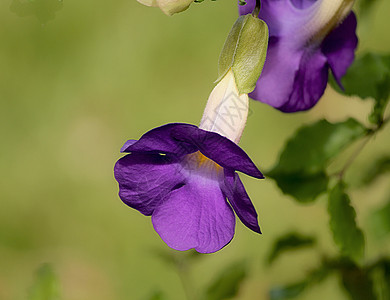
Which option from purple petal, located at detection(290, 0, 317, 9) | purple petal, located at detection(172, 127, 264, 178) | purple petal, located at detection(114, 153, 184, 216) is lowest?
purple petal, located at detection(114, 153, 184, 216)

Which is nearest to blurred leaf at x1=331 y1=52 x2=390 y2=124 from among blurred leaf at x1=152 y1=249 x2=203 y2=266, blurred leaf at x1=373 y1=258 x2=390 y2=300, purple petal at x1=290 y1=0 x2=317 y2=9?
purple petal at x1=290 y1=0 x2=317 y2=9

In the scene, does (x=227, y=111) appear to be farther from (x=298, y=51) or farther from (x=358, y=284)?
(x=358, y=284)

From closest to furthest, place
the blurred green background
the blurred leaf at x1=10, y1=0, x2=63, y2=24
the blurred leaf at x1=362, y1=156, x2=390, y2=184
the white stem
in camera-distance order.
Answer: the blurred leaf at x1=10, y1=0, x2=63, y2=24, the white stem, the blurred leaf at x1=362, y1=156, x2=390, y2=184, the blurred green background

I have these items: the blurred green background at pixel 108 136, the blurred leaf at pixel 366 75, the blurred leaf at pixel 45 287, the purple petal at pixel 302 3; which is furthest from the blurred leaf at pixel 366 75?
the blurred green background at pixel 108 136

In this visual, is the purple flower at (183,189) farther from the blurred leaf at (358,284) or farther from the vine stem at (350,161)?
the blurred leaf at (358,284)

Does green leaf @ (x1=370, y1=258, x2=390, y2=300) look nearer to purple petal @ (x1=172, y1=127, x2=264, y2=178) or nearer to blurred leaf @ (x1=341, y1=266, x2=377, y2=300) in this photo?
blurred leaf @ (x1=341, y1=266, x2=377, y2=300)

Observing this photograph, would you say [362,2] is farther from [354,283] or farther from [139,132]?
[139,132]

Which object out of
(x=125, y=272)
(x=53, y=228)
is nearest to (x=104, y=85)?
(x=53, y=228)
